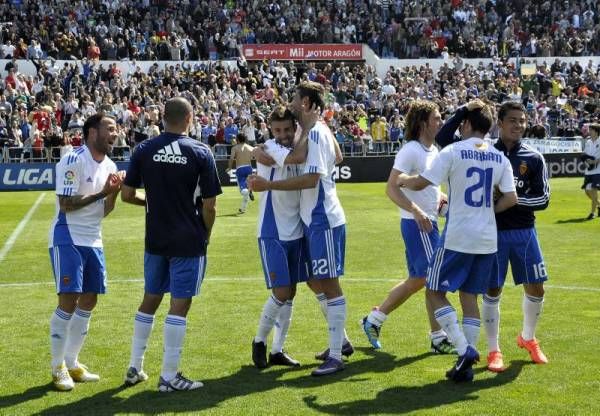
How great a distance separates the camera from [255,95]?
3950 cm

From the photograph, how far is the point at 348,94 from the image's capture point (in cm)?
4166

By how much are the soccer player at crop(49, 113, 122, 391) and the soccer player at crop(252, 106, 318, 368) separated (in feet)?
4.19

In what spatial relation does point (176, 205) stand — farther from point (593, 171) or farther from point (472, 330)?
point (593, 171)

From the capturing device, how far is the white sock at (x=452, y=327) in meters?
7.40

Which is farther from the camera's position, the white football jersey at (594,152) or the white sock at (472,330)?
the white football jersey at (594,152)

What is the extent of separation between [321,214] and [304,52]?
38064mm

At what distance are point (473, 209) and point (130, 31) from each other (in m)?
36.7

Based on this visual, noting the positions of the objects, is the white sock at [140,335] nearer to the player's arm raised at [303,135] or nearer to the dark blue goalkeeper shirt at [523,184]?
the player's arm raised at [303,135]

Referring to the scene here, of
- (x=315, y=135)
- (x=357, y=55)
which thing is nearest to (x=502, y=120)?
(x=315, y=135)

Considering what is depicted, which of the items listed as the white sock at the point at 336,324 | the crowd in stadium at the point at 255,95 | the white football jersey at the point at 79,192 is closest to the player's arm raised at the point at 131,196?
the white football jersey at the point at 79,192

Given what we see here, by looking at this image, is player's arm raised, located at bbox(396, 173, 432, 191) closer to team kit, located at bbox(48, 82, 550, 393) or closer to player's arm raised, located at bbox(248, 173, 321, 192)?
team kit, located at bbox(48, 82, 550, 393)

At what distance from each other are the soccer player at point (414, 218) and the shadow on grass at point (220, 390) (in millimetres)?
399

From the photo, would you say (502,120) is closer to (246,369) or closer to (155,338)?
(246,369)

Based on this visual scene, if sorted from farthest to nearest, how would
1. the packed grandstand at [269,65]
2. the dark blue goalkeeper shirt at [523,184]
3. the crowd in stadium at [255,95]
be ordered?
the packed grandstand at [269,65] → the crowd in stadium at [255,95] → the dark blue goalkeeper shirt at [523,184]
